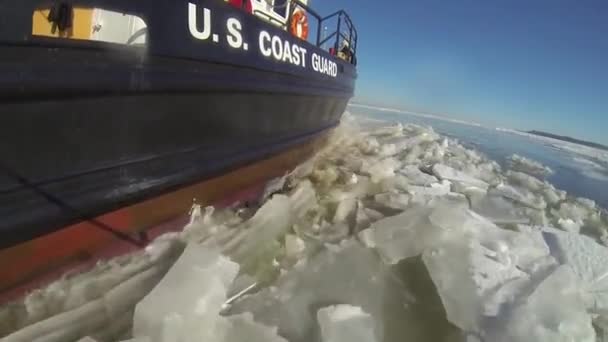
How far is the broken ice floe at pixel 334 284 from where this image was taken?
1.42 meters

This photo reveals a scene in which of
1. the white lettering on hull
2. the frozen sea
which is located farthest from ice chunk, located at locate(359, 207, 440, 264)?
the frozen sea

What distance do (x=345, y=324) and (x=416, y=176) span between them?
296 cm

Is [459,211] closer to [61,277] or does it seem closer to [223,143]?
[223,143]

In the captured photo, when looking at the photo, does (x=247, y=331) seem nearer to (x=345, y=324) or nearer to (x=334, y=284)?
(x=345, y=324)

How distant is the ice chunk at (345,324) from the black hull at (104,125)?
3.47ft

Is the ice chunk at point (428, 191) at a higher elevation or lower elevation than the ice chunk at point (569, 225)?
higher

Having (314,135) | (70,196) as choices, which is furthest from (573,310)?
(314,135)

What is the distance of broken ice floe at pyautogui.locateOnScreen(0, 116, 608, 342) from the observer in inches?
56.0

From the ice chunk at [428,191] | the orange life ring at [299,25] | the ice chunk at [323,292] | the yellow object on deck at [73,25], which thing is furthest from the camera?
the orange life ring at [299,25]

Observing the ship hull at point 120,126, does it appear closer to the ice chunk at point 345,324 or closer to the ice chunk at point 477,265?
the ice chunk at point 345,324

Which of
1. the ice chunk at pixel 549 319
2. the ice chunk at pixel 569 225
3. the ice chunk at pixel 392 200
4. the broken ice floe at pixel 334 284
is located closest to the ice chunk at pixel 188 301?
the broken ice floe at pixel 334 284

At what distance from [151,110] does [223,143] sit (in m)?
0.60

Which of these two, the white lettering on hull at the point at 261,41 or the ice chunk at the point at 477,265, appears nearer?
the ice chunk at the point at 477,265

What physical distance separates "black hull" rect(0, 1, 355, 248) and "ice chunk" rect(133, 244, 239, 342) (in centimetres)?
48
